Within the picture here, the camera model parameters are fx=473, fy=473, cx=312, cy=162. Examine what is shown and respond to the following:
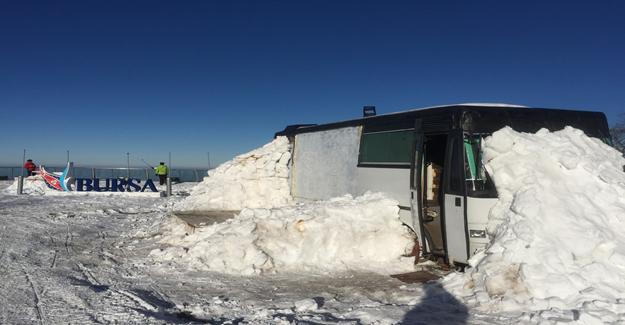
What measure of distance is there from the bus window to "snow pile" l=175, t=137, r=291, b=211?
273 inches

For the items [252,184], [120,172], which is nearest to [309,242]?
[252,184]

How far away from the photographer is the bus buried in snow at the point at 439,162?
23.8 ft

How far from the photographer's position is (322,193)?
460 inches

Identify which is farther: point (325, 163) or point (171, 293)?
point (325, 163)

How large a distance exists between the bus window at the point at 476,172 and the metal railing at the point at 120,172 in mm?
21980

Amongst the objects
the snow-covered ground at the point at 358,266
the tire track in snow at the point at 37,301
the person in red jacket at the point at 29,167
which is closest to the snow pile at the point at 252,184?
the snow-covered ground at the point at 358,266

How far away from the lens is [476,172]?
7.34 metres

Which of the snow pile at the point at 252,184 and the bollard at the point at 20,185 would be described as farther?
the bollard at the point at 20,185

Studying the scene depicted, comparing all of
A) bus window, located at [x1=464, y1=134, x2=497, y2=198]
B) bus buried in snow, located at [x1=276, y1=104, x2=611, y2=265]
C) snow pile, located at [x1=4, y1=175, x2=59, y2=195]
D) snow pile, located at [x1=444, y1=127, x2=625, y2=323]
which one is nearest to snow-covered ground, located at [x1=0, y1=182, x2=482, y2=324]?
snow pile, located at [x1=444, y1=127, x2=625, y2=323]

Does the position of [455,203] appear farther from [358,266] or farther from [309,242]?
[309,242]

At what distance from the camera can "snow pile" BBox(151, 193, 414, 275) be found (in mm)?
8156

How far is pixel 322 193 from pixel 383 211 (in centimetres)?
302

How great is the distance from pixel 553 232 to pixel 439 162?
111 inches

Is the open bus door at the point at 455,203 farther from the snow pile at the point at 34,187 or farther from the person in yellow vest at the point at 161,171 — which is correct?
the person in yellow vest at the point at 161,171
